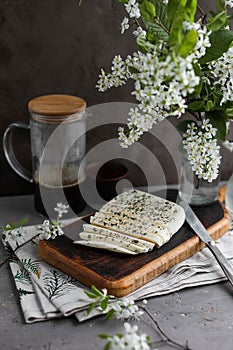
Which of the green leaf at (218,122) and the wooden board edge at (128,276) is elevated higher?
the green leaf at (218,122)

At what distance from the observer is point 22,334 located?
1.07m

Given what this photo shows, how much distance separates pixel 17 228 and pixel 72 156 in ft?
0.76

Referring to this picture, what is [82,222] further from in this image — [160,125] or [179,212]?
[160,125]

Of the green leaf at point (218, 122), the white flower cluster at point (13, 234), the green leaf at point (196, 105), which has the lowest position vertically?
the white flower cluster at point (13, 234)

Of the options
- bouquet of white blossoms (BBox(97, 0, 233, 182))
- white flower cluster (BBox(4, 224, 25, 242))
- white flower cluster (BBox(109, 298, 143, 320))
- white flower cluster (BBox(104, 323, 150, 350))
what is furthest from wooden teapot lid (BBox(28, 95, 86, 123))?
white flower cluster (BBox(104, 323, 150, 350))

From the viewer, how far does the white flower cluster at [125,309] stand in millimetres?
1088

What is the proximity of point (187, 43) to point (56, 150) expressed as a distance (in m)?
0.57

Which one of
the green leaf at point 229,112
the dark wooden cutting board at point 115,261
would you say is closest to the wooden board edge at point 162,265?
the dark wooden cutting board at point 115,261

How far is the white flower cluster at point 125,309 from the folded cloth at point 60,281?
1.6 inches

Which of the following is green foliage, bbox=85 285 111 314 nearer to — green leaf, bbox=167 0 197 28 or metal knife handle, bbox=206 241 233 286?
metal knife handle, bbox=206 241 233 286

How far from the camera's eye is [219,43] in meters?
1.15

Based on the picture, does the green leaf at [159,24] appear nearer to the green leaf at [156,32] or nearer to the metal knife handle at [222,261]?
the green leaf at [156,32]

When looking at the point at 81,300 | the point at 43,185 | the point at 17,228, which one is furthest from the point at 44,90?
the point at 81,300

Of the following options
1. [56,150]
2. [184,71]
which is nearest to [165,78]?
[184,71]
